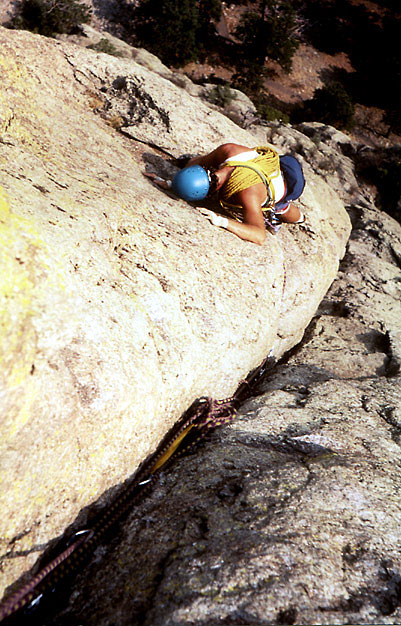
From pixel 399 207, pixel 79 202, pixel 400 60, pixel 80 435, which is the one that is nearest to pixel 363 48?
pixel 400 60

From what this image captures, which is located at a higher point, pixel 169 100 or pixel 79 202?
pixel 169 100

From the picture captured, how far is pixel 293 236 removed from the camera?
6.19m

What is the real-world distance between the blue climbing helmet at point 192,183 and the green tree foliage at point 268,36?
705 inches

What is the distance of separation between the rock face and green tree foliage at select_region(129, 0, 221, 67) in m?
14.7

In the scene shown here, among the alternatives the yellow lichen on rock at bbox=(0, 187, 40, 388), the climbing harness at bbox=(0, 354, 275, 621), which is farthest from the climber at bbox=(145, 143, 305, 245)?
the yellow lichen on rock at bbox=(0, 187, 40, 388)

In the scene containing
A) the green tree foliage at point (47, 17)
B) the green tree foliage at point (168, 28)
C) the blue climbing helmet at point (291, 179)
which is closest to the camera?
the blue climbing helmet at point (291, 179)

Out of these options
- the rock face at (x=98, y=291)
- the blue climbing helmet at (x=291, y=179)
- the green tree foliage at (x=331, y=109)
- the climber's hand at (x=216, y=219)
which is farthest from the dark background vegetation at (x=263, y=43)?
the climber's hand at (x=216, y=219)

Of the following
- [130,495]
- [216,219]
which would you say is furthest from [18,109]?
[130,495]

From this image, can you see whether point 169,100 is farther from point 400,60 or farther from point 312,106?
point 400,60

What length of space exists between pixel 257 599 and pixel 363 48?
31343 millimetres

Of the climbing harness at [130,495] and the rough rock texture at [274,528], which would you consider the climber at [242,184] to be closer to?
the climbing harness at [130,495]

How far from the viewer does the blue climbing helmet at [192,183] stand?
15.2ft

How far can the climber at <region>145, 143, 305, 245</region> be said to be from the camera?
4699 mm

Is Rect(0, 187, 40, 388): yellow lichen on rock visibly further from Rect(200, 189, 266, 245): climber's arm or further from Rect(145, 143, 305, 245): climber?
Rect(200, 189, 266, 245): climber's arm
